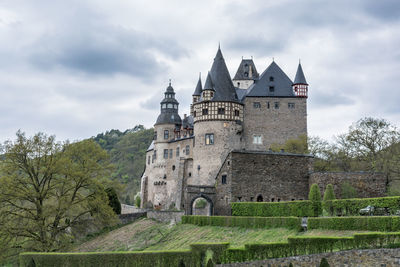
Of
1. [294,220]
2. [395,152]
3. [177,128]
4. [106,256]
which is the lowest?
[106,256]

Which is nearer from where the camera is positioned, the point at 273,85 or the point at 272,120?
the point at 272,120

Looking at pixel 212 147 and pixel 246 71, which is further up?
pixel 246 71

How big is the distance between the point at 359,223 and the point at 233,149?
84.7ft

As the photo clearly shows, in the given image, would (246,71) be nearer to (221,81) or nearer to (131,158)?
(221,81)

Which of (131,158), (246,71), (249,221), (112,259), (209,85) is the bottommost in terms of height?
(112,259)

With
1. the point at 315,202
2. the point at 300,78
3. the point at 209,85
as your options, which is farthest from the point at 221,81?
the point at 315,202

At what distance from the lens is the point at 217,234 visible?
123 ft

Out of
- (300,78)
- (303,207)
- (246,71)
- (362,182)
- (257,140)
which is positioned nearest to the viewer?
(303,207)

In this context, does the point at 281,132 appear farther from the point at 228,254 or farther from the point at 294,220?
the point at 228,254

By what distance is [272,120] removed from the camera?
2240 inches

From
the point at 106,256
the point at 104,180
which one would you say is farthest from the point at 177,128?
the point at 106,256

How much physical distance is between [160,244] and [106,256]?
9256 millimetres

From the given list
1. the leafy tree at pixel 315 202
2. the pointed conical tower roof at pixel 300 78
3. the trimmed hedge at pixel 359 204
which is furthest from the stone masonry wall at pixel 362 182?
the pointed conical tower roof at pixel 300 78

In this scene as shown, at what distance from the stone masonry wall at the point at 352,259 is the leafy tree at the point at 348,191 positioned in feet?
53.0
